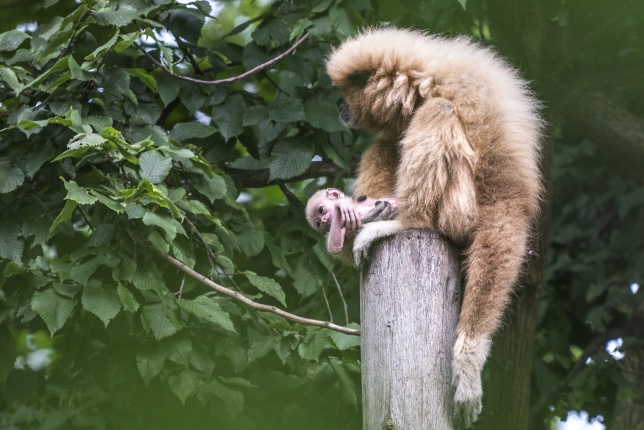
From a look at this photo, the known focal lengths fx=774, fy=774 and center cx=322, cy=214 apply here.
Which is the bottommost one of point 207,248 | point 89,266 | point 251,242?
point 251,242

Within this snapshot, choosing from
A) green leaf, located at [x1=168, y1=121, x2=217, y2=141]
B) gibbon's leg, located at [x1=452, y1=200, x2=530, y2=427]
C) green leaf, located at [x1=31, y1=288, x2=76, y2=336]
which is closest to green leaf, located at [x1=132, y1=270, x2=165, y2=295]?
green leaf, located at [x1=31, y1=288, x2=76, y2=336]

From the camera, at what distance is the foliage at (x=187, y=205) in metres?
3.80

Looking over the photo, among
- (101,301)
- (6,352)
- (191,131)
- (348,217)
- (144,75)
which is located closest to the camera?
(101,301)

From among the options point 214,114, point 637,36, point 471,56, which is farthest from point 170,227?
point 637,36

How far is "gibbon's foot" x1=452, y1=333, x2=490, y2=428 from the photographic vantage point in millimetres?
3041

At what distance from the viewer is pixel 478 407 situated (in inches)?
121

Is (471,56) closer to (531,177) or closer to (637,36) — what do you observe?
(531,177)

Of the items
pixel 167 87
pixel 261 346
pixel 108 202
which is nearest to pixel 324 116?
pixel 167 87

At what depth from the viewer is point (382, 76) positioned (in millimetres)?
4012

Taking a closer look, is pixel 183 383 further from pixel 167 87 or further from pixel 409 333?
pixel 167 87

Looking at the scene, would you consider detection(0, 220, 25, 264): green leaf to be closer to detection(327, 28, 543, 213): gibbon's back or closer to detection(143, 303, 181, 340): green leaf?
detection(143, 303, 181, 340): green leaf

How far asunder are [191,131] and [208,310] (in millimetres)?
1221

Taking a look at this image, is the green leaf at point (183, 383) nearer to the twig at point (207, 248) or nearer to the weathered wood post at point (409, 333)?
the twig at point (207, 248)

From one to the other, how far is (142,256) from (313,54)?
1.78 m
